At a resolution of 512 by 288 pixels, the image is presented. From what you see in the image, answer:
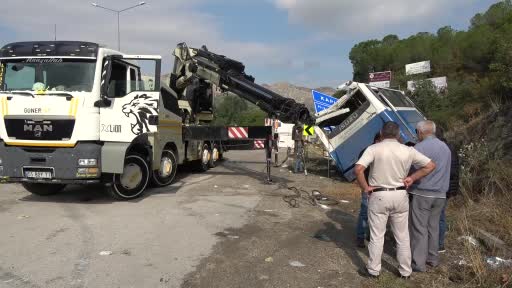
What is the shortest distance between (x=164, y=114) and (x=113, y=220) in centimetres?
398

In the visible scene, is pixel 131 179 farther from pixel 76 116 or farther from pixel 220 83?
pixel 220 83

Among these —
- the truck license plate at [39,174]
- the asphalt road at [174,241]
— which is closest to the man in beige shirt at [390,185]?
the asphalt road at [174,241]

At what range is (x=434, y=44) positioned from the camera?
40281mm

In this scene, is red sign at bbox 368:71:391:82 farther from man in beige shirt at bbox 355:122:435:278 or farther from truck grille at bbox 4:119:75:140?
man in beige shirt at bbox 355:122:435:278

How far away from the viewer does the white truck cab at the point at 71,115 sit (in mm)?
8688

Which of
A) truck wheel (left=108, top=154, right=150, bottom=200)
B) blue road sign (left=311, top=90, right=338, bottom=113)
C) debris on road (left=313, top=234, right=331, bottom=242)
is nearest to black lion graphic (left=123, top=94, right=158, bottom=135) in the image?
truck wheel (left=108, top=154, right=150, bottom=200)

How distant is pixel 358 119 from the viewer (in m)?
11.8

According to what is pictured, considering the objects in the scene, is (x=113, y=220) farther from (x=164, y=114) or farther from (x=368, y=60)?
(x=368, y=60)

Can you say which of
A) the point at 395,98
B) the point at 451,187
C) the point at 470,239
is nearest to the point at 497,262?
the point at 470,239

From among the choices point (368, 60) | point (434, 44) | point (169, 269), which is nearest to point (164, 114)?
point (169, 269)

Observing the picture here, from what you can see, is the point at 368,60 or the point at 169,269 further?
the point at 368,60

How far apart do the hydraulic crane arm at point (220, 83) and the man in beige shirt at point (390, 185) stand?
21.1 ft

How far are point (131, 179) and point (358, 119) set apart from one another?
554cm

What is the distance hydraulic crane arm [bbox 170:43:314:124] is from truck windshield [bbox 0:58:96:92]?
4.23m
